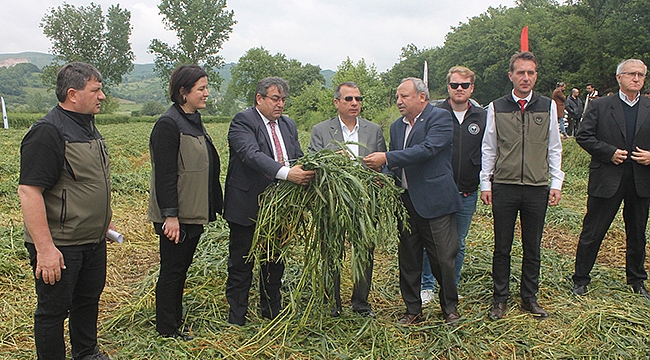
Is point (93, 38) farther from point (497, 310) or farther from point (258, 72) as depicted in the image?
point (497, 310)

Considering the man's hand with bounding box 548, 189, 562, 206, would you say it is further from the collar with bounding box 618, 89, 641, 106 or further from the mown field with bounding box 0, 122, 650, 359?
the collar with bounding box 618, 89, 641, 106

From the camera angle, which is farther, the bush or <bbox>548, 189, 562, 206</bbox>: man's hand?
the bush

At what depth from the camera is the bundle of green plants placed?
310cm

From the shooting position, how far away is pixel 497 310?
3.85m

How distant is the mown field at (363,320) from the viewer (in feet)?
10.7

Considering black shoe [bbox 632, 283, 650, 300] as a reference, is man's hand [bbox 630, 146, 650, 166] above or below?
above

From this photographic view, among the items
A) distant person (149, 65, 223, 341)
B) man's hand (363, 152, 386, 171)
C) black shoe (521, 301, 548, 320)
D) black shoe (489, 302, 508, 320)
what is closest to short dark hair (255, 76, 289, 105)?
distant person (149, 65, 223, 341)

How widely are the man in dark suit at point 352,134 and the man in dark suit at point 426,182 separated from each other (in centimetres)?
22

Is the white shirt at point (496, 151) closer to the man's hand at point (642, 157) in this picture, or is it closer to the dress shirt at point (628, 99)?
the man's hand at point (642, 157)

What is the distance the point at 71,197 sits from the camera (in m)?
2.74

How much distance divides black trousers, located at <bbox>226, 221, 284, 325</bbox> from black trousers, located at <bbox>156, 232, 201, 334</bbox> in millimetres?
318

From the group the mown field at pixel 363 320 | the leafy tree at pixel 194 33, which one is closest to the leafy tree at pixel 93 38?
the leafy tree at pixel 194 33

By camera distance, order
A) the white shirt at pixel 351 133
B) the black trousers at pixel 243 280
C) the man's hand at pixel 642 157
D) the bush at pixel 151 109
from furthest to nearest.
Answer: the bush at pixel 151 109 < the man's hand at pixel 642 157 < the white shirt at pixel 351 133 < the black trousers at pixel 243 280

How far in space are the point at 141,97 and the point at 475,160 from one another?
167 m
